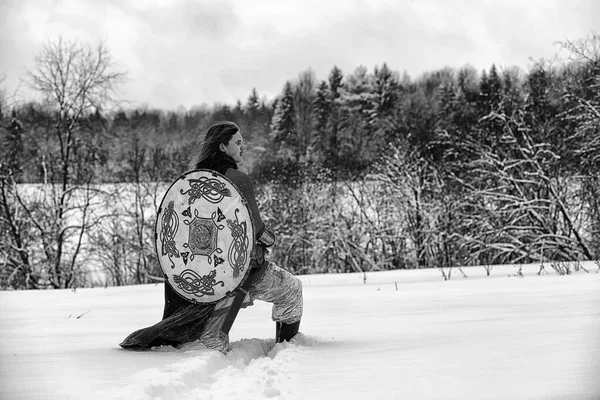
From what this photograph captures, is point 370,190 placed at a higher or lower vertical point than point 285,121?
lower

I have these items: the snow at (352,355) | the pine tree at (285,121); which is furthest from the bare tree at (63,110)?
the pine tree at (285,121)

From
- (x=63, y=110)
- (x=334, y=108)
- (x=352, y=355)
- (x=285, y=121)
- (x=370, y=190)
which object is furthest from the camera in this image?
(x=334, y=108)

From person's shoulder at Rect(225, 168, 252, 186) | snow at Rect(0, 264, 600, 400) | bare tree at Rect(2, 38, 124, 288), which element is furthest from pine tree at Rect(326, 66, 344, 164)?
person's shoulder at Rect(225, 168, 252, 186)

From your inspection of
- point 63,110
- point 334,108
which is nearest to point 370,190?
point 63,110

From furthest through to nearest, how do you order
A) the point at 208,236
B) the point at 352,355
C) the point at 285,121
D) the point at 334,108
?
the point at 334,108, the point at 285,121, the point at 208,236, the point at 352,355

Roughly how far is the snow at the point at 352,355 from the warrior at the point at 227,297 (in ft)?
0.32

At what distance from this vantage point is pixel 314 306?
19.8ft

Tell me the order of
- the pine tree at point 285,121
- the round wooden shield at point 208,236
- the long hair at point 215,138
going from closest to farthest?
the round wooden shield at point 208,236 → the long hair at point 215,138 → the pine tree at point 285,121

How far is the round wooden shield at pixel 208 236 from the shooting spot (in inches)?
141

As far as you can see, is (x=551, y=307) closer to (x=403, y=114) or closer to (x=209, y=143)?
(x=209, y=143)

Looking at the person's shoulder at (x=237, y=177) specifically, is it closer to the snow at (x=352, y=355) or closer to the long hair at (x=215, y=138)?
the long hair at (x=215, y=138)

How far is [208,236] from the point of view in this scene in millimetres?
3598

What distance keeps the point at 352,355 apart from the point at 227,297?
0.81 metres

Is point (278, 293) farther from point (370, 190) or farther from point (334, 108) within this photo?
point (334, 108)
